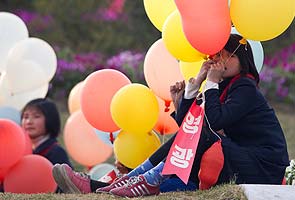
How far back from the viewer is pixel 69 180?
13.9ft

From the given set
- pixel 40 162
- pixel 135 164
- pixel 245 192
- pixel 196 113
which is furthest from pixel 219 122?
pixel 40 162

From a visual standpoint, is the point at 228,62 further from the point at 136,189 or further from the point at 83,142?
the point at 83,142

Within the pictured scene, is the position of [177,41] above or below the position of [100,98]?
above

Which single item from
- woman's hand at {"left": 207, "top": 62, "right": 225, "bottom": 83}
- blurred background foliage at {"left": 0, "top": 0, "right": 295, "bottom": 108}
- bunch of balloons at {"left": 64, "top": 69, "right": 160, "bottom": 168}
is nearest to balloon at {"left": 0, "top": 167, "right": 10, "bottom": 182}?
bunch of balloons at {"left": 64, "top": 69, "right": 160, "bottom": 168}

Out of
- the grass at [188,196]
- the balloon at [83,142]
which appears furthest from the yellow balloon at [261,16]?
the balloon at [83,142]

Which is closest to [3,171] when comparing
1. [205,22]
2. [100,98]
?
[100,98]

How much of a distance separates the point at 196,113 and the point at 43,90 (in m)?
2.31

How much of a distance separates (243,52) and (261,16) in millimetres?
396

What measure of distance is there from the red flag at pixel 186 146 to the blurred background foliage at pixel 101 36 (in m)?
6.52

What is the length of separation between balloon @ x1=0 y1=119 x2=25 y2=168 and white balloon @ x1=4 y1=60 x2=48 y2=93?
0.82m

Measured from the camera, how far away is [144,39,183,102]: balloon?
467 centimetres

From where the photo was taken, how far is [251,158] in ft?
13.4

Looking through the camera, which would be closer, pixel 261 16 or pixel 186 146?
pixel 261 16

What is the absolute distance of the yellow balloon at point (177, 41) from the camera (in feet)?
13.8
